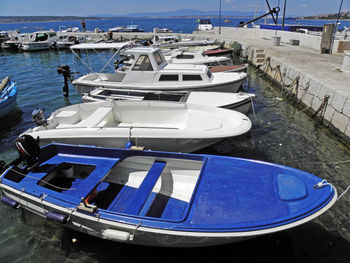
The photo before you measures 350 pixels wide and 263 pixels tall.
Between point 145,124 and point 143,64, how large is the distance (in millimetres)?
3891

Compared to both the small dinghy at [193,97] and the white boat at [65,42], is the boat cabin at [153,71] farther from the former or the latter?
the white boat at [65,42]

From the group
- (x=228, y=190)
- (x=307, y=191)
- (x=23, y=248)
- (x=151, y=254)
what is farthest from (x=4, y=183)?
(x=307, y=191)

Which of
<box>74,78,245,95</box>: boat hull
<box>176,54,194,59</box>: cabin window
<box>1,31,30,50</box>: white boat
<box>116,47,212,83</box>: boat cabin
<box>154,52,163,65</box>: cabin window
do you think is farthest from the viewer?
<box>1,31,30,50</box>: white boat

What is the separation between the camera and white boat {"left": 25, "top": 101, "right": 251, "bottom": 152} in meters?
6.48

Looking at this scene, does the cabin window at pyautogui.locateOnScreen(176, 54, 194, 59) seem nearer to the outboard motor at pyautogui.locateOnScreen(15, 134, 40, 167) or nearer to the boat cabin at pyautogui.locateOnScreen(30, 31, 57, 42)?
the outboard motor at pyautogui.locateOnScreen(15, 134, 40, 167)

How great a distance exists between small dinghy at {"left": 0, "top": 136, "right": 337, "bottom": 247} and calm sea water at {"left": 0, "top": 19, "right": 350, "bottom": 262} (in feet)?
2.49

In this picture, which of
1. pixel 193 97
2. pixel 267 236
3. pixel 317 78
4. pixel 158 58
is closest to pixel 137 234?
pixel 267 236

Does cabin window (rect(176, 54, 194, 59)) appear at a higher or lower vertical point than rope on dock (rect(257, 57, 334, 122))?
higher

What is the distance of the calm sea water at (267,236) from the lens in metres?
4.68

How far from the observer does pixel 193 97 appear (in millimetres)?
9375

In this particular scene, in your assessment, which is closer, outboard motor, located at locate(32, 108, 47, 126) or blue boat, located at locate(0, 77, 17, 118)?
outboard motor, located at locate(32, 108, 47, 126)

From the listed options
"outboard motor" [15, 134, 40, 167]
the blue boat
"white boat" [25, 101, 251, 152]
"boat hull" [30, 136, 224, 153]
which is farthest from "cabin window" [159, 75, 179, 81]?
the blue boat

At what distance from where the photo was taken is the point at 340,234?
5.04m

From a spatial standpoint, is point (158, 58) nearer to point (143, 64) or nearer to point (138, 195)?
point (143, 64)
